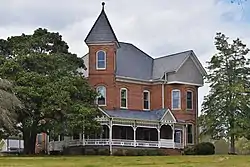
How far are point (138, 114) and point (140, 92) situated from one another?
10.1 feet

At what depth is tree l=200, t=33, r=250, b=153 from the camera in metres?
46.7

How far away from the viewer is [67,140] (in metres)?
49.6

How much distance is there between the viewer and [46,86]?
4066 centimetres

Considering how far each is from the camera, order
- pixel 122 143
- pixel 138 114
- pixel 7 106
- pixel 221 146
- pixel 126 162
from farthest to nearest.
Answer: pixel 221 146 → pixel 138 114 → pixel 122 143 → pixel 7 106 → pixel 126 162

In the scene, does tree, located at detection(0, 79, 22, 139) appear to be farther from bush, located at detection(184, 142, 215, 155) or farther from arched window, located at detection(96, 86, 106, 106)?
bush, located at detection(184, 142, 215, 155)

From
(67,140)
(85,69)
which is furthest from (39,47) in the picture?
(67,140)

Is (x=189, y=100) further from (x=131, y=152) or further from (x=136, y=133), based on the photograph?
(x=131, y=152)

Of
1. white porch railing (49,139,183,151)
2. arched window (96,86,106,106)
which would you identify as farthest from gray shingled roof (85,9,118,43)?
white porch railing (49,139,183,151)

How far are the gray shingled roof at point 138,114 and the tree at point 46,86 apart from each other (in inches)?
176

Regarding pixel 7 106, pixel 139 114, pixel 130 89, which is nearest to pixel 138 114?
pixel 139 114

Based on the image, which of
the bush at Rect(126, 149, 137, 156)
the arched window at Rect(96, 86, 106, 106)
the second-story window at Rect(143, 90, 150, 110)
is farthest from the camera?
the second-story window at Rect(143, 90, 150, 110)

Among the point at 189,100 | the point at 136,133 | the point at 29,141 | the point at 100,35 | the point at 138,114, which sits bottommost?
the point at 29,141

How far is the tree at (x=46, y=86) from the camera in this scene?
1574 inches

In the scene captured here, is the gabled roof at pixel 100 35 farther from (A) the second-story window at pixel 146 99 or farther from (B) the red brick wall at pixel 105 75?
(A) the second-story window at pixel 146 99
